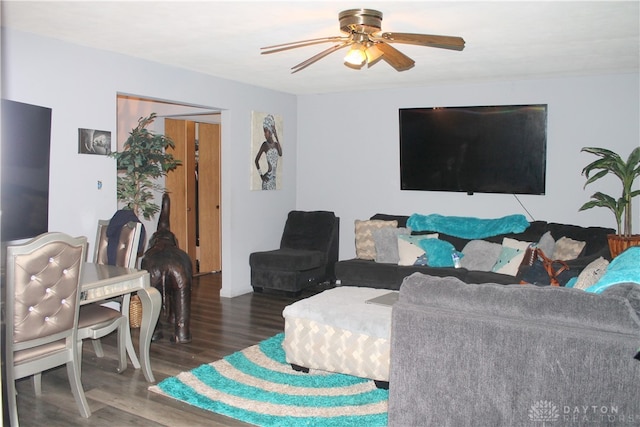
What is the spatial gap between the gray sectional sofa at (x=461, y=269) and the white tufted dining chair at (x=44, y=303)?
3.33 m

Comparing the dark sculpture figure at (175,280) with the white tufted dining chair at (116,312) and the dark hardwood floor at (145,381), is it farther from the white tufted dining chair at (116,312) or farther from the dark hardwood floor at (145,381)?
the white tufted dining chair at (116,312)

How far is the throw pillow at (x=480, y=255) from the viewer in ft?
17.8

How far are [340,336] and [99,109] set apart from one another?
288 centimetres

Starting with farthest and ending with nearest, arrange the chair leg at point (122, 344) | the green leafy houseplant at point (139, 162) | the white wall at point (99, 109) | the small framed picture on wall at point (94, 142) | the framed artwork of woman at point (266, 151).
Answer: the framed artwork of woman at point (266, 151)
the green leafy houseplant at point (139, 162)
the small framed picture on wall at point (94, 142)
the white wall at point (99, 109)
the chair leg at point (122, 344)

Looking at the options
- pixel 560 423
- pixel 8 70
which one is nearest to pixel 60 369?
pixel 8 70

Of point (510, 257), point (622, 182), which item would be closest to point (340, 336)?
point (510, 257)

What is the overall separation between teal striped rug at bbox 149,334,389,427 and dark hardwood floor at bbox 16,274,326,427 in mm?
113

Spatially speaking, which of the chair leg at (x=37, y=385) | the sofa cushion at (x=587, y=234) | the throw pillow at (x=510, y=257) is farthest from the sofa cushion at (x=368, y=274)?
the chair leg at (x=37, y=385)

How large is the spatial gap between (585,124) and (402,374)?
14.2 ft

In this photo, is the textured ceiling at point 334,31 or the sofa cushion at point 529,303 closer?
the sofa cushion at point 529,303

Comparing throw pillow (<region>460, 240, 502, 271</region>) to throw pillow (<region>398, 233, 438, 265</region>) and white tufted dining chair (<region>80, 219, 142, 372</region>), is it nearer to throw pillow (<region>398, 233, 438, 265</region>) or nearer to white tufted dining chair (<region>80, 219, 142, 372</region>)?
throw pillow (<region>398, 233, 438, 265</region>)

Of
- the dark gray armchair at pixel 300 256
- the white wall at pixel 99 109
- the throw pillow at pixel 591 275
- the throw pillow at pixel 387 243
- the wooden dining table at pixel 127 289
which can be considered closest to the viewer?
the throw pillow at pixel 591 275

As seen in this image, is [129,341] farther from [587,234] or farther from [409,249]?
A: [587,234]

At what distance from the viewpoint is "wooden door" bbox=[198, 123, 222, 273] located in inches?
292
